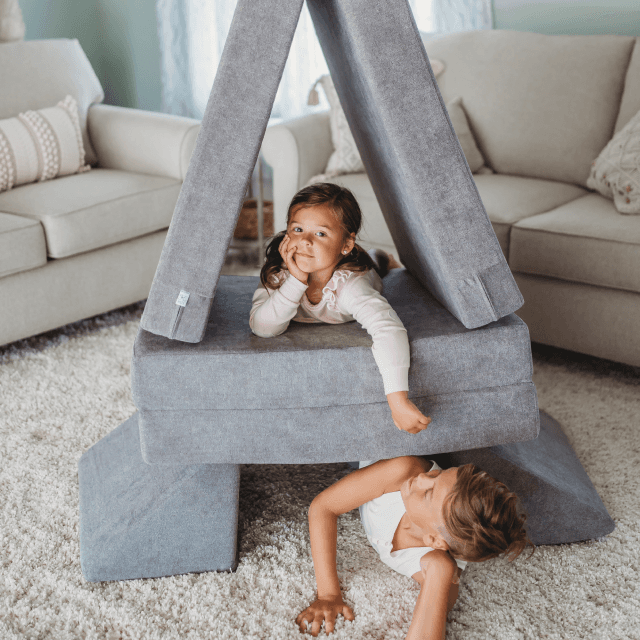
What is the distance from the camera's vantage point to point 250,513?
4.95 ft

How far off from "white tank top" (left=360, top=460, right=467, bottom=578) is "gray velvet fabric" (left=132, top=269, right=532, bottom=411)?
0.72ft

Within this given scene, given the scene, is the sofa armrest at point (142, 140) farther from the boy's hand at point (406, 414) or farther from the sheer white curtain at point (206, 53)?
the boy's hand at point (406, 414)

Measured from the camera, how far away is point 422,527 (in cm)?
123

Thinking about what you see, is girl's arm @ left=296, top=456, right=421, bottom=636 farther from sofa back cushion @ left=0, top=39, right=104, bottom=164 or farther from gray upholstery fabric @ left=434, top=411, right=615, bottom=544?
sofa back cushion @ left=0, top=39, right=104, bottom=164

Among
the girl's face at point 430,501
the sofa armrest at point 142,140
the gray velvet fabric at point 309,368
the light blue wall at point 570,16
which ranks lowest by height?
the girl's face at point 430,501

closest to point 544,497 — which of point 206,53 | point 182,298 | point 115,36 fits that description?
point 182,298

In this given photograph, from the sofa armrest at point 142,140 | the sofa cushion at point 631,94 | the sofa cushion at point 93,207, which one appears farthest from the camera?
the sofa armrest at point 142,140

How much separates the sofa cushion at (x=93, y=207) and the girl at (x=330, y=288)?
41.5 inches

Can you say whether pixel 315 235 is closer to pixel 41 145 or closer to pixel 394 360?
pixel 394 360

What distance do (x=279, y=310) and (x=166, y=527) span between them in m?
0.48

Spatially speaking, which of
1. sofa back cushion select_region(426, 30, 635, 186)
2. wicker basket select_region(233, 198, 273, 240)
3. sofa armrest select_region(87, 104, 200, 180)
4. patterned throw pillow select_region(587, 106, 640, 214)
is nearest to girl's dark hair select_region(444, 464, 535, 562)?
patterned throw pillow select_region(587, 106, 640, 214)

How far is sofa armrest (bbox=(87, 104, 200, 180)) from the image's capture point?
2.61m

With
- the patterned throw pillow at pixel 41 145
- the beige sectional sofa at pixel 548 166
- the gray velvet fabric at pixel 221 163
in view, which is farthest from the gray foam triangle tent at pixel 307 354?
the patterned throw pillow at pixel 41 145

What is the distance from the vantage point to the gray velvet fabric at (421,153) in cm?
108
